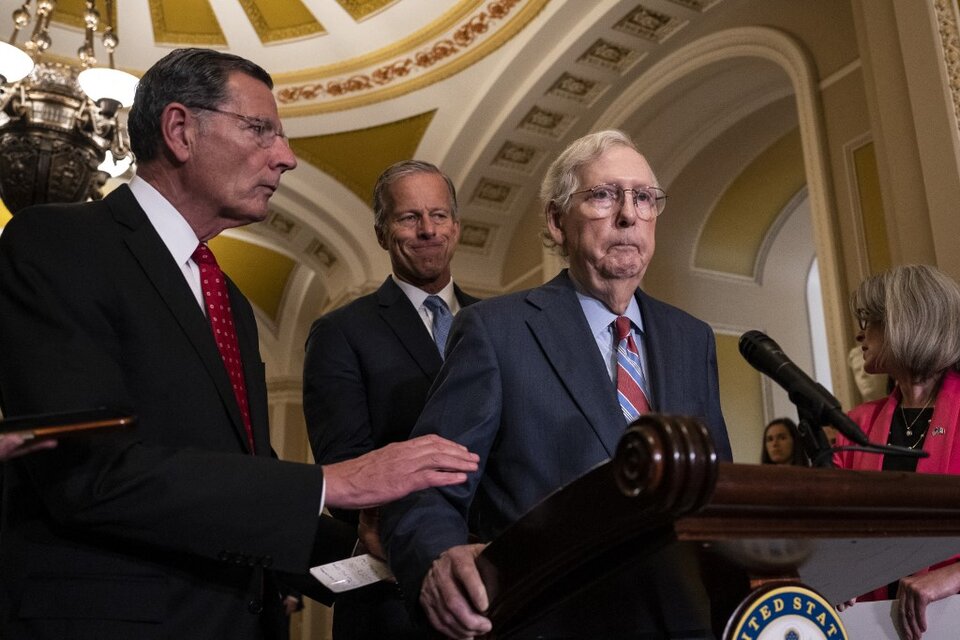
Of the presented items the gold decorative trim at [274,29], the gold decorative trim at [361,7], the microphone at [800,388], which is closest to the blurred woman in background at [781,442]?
the microphone at [800,388]

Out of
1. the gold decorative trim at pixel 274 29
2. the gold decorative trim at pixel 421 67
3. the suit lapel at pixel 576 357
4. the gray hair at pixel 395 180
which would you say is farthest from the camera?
the gold decorative trim at pixel 274 29

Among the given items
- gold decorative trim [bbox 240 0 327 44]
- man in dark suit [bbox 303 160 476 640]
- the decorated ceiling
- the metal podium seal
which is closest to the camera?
the metal podium seal

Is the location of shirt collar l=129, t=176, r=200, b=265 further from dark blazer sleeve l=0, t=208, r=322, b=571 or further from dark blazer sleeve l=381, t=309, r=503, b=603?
dark blazer sleeve l=381, t=309, r=503, b=603

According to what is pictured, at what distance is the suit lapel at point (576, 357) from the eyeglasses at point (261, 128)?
1.93 feet

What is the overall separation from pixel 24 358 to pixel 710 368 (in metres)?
1.20

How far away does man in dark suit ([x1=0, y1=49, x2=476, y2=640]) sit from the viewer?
52.8 inches

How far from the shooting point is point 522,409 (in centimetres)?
163

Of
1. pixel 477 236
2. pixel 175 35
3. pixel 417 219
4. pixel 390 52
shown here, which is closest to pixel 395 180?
pixel 417 219

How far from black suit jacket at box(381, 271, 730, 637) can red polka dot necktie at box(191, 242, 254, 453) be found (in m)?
0.33

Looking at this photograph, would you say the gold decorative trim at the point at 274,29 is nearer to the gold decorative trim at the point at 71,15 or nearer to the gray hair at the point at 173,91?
the gold decorative trim at the point at 71,15

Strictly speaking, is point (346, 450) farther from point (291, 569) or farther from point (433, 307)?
point (291, 569)

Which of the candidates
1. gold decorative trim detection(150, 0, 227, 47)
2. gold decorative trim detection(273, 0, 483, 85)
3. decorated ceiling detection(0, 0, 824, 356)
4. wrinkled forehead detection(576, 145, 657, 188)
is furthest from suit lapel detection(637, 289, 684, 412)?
gold decorative trim detection(150, 0, 227, 47)

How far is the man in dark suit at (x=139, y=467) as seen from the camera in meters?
1.34

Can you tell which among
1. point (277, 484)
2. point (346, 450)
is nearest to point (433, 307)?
point (346, 450)
